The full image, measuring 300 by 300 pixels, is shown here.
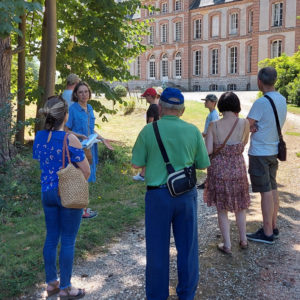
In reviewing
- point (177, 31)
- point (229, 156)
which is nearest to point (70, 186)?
point (229, 156)

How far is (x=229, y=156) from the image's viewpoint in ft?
13.9

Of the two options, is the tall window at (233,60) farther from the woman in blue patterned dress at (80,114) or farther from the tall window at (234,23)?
the woman in blue patterned dress at (80,114)

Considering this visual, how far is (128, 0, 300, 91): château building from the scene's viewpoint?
41.1m

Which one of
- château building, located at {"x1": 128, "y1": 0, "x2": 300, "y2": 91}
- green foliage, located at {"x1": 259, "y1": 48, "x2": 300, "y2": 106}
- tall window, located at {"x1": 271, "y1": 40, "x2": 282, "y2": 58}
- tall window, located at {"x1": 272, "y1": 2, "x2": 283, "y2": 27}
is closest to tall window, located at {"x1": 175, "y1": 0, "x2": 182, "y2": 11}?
château building, located at {"x1": 128, "y1": 0, "x2": 300, "y2": 91}

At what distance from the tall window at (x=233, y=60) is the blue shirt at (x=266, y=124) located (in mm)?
42862

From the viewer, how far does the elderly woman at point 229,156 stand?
13.8ft

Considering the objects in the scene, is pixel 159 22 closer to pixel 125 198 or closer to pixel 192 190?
pixel 125 198

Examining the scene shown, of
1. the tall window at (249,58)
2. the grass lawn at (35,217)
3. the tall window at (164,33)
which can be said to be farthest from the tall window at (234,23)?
the grass lawn at (35,217)

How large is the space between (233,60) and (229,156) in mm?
44388

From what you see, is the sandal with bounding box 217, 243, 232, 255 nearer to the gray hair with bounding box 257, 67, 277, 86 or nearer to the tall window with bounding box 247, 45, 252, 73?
the gray hair with bounding box 257, 67, 277, 86

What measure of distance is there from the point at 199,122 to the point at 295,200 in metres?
11.3

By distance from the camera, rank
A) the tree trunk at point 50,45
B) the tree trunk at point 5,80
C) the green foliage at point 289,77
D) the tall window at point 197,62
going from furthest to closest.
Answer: the tall window at point 197,62
the green foliage at point 289,77
the tree trunk at point 50,45
the tree trunk at point 5,80

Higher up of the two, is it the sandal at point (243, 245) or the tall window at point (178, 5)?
the tall window at point (178, 5)

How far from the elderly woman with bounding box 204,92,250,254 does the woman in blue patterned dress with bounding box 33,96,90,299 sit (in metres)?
1.59
